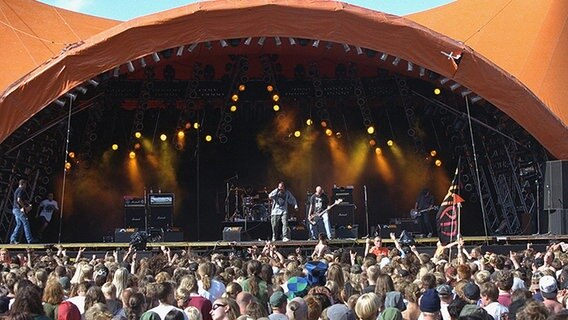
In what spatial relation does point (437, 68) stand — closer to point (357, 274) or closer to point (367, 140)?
point (367, 140)

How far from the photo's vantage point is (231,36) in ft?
64.7

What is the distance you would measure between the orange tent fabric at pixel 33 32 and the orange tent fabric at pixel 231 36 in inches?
135

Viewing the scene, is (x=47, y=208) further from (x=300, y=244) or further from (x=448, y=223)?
(x=448, y=223)

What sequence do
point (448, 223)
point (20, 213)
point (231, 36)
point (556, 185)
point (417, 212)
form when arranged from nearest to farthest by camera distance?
point (448, 223)
point (231, 36)
point (556, 185)
point (20, 213)
point (417, 212)

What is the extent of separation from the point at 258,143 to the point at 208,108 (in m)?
1.73

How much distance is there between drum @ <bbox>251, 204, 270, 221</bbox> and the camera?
23938mm

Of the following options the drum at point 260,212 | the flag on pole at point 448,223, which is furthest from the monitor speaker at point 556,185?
the drum at point 260,212

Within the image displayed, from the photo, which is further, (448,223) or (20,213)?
(20,213)

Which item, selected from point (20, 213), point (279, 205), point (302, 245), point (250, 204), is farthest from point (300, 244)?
point (20, 213)

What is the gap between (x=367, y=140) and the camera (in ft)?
84.4

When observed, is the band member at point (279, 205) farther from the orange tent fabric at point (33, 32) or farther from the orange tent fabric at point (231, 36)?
the orange tent fabric at point (33, 32)

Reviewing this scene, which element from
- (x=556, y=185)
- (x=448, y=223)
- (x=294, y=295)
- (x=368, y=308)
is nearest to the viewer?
(x=368, y=308)

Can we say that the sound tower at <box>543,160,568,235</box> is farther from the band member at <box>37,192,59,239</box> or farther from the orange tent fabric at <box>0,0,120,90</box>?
the orange tent fabric at <box>0,0,120,90</box>

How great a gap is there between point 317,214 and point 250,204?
2305 millimetres
